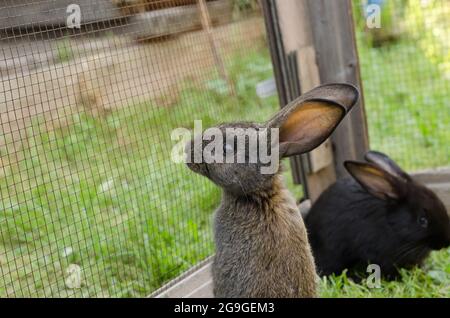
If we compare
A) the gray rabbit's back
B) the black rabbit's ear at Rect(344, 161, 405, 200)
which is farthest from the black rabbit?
the gray rabbit's back

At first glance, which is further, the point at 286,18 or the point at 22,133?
the point at 286,18

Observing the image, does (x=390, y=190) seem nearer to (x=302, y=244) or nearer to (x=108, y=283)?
(x=302, y=244)

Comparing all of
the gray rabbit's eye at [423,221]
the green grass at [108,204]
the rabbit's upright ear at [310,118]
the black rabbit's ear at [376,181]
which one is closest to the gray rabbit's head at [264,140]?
the rabbit's upright ear at [310,118]

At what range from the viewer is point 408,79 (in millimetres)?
5691

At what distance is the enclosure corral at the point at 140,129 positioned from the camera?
2805 millimetres

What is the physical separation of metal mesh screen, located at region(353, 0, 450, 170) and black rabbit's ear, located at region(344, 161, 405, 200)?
958 mm

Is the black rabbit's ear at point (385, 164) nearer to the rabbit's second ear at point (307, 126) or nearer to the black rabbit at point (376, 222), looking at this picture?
the black rabbit at point (376, 222)

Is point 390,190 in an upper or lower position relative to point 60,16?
lower

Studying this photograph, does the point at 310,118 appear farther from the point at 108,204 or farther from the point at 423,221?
the point at 423,221

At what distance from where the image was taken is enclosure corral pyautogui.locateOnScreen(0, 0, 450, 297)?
2.80m

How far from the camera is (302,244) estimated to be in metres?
2.92

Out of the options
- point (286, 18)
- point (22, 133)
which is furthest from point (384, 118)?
point (22, 133)

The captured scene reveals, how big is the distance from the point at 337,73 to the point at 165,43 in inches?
49.0

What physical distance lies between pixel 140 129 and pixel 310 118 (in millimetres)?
1019
